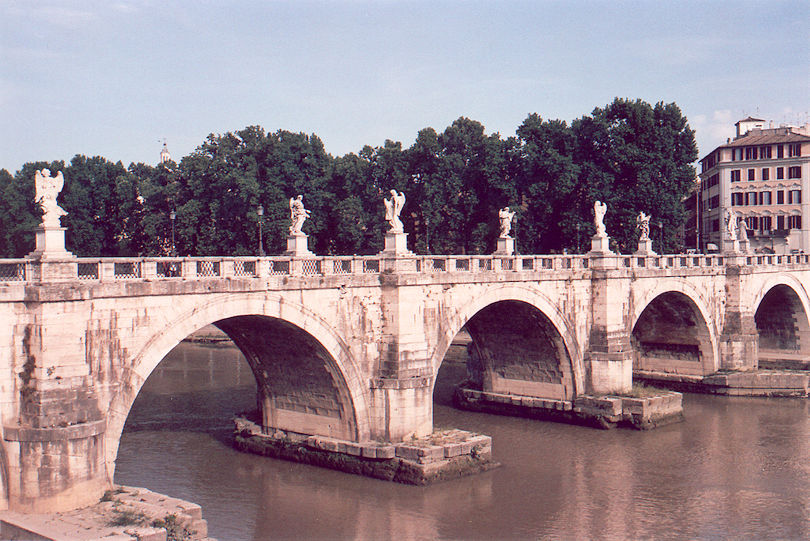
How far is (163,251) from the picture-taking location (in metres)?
60.7

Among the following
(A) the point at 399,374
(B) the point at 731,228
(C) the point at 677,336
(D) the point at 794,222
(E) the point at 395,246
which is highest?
(D) the point at 794,222

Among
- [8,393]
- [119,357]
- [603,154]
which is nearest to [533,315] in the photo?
[119,357]

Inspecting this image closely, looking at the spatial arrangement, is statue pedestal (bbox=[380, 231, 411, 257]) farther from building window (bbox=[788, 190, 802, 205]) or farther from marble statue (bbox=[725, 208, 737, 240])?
building window (bbox=[788, 190, 802, 205])

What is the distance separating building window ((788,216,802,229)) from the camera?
219 ft

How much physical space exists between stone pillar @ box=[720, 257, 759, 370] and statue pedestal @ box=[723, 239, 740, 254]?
0.45 meters

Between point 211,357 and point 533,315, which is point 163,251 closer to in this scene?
point 211,357

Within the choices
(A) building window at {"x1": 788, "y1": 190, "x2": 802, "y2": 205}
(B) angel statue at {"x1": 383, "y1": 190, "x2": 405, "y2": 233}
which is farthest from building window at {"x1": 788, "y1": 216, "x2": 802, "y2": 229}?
(B) angel statue at {"x1": 383, "y1": 190, "x2": 405, "y2": 233}

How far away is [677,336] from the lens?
145 ft

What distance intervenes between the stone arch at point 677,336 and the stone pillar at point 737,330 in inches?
27.4

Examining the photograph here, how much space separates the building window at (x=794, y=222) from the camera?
66.8 meters

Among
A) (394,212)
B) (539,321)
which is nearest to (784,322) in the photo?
(539,321)

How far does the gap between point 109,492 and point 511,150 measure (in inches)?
1663

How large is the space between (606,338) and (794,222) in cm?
3922

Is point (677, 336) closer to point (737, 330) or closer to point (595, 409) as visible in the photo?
point (737, 330)
